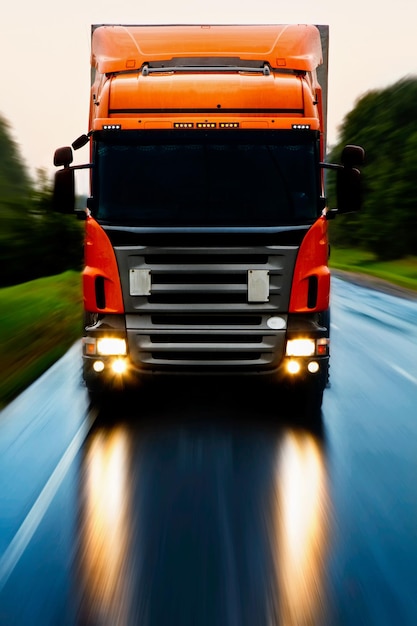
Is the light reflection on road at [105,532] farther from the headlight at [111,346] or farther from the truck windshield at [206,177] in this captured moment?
the truck windshield at [206,177]

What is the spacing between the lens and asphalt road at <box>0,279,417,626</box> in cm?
399

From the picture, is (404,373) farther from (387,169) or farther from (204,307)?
(387,169)

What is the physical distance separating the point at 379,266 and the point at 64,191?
4016 cm

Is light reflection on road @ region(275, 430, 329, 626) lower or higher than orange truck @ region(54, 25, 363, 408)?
lower

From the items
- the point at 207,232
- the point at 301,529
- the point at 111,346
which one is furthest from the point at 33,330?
the point at 301,529

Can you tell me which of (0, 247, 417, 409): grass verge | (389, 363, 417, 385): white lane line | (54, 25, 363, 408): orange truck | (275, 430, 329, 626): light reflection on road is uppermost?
(54, 25, 363, 408): orange truck

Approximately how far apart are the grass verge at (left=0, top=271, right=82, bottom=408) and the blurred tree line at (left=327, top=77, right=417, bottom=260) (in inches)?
843

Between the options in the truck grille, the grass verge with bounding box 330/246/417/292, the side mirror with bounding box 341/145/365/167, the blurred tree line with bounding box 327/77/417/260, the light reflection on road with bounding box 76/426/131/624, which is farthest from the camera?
the blurred tree line with bounding box 327/77/417/260

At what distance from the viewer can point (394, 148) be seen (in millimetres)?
53469

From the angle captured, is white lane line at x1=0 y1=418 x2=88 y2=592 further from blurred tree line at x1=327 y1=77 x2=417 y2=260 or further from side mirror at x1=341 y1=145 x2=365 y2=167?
blurred tree line at x1=327 y1=77 x2=417 y2=260

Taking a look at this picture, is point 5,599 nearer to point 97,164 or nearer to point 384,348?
point 97,164

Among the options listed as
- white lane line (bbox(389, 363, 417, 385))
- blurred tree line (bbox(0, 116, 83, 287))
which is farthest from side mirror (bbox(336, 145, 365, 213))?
blurred tree line (bbox(0, 116, 83, 287))

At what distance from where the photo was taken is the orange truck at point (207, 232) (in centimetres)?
788

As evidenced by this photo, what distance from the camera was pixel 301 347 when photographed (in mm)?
8023
